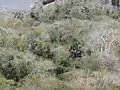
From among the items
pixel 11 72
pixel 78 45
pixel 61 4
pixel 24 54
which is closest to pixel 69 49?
pixel 78 45

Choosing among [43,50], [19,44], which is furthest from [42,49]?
[19,44]

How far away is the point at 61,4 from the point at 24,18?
2967 mm

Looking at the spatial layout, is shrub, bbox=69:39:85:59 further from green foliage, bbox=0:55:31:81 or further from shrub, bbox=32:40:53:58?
green foliage, bbox=0:55:31:81

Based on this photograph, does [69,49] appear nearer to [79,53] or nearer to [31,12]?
[79,53]

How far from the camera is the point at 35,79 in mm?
10086

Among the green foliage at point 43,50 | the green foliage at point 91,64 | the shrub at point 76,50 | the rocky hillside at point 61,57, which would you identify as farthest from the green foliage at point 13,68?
the shrub at point 76,50

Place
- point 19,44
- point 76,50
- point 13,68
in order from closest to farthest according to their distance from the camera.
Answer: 1. point 13,68
2. point 76,50
3. point 19,44

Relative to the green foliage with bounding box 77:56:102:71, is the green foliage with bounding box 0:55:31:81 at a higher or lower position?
higher

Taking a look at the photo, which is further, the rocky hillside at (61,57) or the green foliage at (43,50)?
the green foliage at (43,50)

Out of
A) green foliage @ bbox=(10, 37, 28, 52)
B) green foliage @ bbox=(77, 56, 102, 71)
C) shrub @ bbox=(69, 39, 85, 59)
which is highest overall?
green foliage @ bbox=(10, 37, 28, 52)

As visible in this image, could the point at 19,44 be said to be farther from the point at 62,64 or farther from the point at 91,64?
the point at 91,64

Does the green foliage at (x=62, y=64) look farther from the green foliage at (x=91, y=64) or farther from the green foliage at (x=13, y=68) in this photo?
the green foliage at (x=13, y=68)

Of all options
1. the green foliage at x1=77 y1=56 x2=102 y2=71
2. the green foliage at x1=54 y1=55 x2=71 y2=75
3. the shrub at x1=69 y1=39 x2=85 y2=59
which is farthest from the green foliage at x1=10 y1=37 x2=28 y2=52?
the green foliage at x1=77 y1=56 x2=102 y2=71

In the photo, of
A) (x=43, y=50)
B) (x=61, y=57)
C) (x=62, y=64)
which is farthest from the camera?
(x=43, y=50)
